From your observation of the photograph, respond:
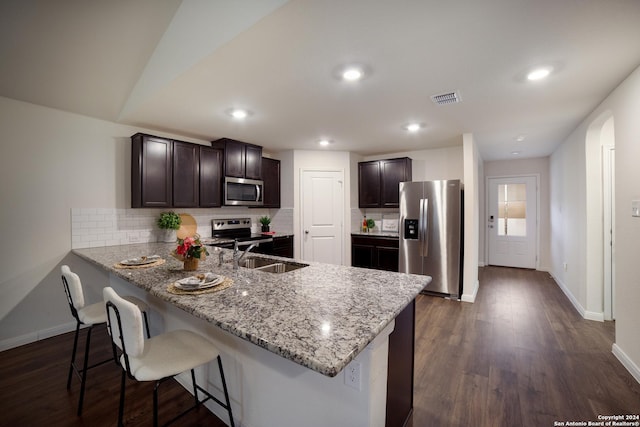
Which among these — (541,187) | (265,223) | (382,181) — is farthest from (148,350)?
(541,187)

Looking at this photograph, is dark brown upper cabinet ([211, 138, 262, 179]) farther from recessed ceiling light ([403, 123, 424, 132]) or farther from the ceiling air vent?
the ceiling air vent

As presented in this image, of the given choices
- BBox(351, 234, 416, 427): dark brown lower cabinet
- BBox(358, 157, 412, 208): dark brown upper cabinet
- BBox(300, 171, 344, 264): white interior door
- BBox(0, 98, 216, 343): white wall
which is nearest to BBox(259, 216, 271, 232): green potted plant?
BBox(300, 171, 344, 264): white interior door

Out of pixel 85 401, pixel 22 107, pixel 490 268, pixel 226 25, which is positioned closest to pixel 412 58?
pixel 226 25

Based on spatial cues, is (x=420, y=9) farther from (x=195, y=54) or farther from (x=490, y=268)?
(x=490, y=268)

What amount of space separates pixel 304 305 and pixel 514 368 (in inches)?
81.7

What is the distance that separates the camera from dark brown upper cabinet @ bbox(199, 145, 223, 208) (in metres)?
3.75

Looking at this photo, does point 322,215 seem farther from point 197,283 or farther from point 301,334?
point 301,334

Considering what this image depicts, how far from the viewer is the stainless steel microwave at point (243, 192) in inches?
158

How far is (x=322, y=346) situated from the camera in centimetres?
88

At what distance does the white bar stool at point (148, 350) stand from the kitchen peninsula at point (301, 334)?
6.9 inches

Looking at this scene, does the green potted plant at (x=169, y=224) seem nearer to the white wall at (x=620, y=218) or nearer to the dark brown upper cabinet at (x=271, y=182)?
the dark brown upper cabinet at (x=271, y=182)

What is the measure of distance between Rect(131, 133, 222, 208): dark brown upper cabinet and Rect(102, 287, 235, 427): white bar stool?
215 cm

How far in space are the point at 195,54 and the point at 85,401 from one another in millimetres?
2511

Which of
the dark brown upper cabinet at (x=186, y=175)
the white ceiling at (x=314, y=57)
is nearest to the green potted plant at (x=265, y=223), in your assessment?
the dark brown upper cabinet at (x=186, y=175)
